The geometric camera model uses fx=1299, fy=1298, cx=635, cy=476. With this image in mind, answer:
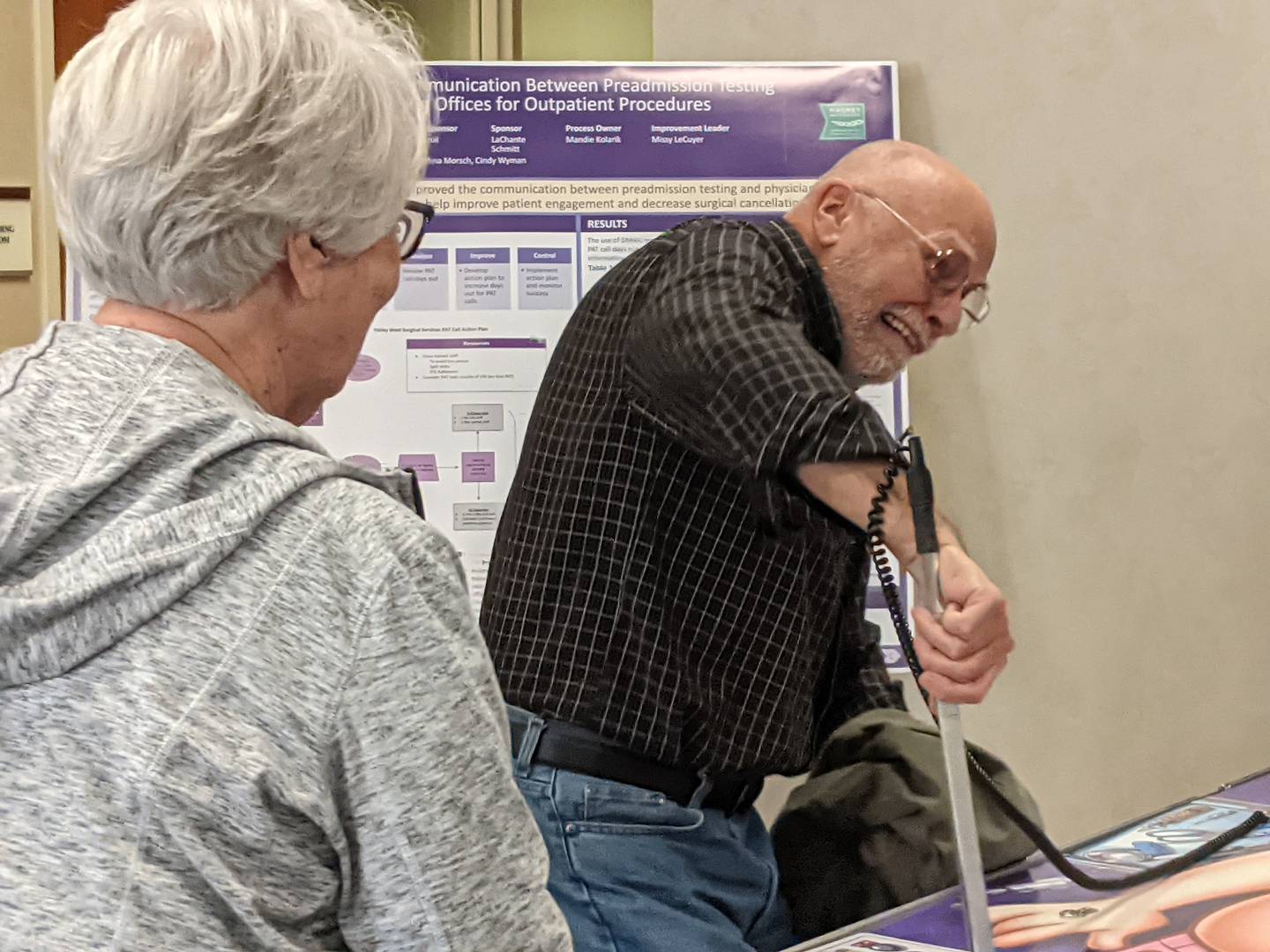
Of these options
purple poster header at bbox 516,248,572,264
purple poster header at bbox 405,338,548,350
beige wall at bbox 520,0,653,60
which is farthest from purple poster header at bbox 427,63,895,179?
beige wall at bbox 520,0,653,60

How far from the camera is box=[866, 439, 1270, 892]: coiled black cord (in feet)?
3.42

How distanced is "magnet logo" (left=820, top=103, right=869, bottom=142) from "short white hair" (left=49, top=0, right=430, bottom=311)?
1.76 m

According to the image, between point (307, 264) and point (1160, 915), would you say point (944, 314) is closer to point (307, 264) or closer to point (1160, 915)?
point (1160, 915)

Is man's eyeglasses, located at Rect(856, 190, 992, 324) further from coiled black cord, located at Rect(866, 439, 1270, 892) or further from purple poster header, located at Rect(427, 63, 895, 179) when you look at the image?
purple poster header, located at Rect(427, 63, 895, 179)

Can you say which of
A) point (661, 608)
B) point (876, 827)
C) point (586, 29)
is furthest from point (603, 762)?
point (586, 29)

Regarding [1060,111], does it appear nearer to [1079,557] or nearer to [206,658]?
[1079,557]

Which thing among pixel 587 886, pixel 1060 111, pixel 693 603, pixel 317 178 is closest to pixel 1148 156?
pixel 1060 111

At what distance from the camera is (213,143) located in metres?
0.71

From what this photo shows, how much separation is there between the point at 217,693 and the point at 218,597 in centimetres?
5

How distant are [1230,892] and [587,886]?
23.4 inches

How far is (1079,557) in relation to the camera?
261 centimetres

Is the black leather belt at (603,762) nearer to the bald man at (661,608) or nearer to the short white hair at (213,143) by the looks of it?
the bald man at (661,608)

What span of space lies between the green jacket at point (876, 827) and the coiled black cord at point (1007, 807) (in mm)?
48

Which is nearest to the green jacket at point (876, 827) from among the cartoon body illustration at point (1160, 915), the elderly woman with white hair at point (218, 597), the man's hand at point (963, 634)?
the cartoon body illustration at point (1160, 915)
